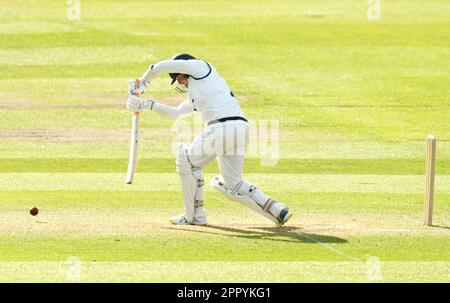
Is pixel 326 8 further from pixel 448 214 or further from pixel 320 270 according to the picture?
pixel 320 270

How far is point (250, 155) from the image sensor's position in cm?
2098

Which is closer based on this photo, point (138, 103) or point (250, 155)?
point (138, 103)

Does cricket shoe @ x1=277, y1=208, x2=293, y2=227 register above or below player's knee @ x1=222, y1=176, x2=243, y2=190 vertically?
below

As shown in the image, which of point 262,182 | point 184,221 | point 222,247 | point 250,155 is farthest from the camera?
point 250,155

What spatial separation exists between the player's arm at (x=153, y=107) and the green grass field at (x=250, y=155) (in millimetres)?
1339

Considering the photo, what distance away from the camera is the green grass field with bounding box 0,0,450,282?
1245 centimetres

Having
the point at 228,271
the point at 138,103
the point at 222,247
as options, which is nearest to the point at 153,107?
the point at 138,103

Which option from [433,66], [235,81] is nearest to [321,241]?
[235,81]

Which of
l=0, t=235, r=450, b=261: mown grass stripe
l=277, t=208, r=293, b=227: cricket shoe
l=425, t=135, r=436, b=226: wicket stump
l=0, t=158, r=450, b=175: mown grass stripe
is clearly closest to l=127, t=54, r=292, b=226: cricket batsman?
l=277, t=208, r=293, b=227: cricket shoe

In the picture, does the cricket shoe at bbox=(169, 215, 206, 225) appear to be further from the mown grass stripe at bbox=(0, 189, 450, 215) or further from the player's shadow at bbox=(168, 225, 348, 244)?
A: the mown grass stripe at bbox=(0, 189, 450, 215)

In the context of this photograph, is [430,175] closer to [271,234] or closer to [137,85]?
[271,234]

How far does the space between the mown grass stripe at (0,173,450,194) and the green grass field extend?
5cm

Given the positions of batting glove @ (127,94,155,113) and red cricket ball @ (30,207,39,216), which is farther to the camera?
red cricket ball @ (30,207,39,216)

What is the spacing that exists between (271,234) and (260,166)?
20.5 ft
